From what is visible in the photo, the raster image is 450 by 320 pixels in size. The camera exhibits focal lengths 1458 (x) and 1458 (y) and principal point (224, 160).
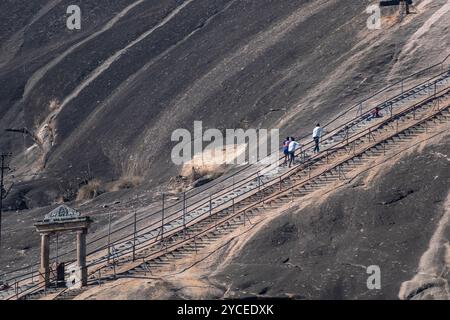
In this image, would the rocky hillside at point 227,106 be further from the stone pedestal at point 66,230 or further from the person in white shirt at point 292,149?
the stone pedestal at point 66,230

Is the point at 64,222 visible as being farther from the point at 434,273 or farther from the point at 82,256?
the point at 434,273

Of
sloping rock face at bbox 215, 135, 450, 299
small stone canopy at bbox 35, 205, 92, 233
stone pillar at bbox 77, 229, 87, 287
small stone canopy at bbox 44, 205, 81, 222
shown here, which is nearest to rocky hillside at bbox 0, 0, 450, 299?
sloping rock face at bbox 215, 135, 450, 299

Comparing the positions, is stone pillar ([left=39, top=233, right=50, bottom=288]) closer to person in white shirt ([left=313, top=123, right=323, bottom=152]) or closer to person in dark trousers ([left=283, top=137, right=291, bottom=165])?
person in dark trousers ([left=283, top=137, right=291, bottom=165])

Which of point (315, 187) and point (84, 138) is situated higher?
point (84, 138)
